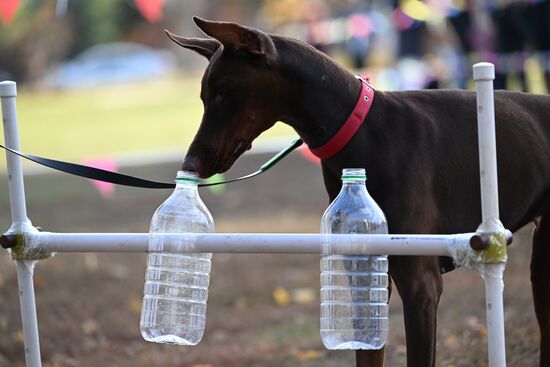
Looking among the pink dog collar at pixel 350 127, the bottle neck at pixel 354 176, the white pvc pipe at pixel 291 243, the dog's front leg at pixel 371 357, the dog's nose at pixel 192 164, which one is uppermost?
the pink dog collar at pixel 350 127

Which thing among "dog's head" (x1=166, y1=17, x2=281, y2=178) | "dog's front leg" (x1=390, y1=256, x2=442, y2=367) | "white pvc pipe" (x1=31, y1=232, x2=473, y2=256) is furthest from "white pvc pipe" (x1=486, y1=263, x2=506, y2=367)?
"dog's head" (x1=166, y1=17, x2=281, y2=178)

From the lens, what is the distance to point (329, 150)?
4.07m

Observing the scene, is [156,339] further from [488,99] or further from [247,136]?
[488,99]

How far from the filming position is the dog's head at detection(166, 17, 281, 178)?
385 cm

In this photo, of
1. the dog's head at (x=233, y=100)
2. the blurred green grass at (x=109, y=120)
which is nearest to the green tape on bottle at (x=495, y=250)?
the dog's head at (x=233, y=100)

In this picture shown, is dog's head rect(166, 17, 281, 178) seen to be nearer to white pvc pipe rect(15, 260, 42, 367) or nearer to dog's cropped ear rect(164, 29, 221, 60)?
dog's cropped ear rect(164, 29, 221, 60)

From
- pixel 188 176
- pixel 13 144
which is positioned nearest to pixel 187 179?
pixel 188 176

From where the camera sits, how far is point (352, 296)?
165 inches

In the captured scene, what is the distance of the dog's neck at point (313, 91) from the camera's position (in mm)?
3969

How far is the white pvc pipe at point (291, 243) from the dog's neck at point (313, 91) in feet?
1.79

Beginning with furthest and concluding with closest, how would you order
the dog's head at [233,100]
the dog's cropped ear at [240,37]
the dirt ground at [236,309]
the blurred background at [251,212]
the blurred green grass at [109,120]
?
the blurred green grass at [109,120], the blurred background at [251,212], the dirt ground at [236,309], the dog's head at [233,100], the dog's cropped ear at [240,37]

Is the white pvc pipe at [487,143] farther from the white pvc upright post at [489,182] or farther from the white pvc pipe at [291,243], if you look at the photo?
the white pvc pipe at [291,243]

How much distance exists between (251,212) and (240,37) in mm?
7612

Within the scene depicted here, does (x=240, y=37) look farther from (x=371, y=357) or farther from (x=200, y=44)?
(x=371, y=357)
